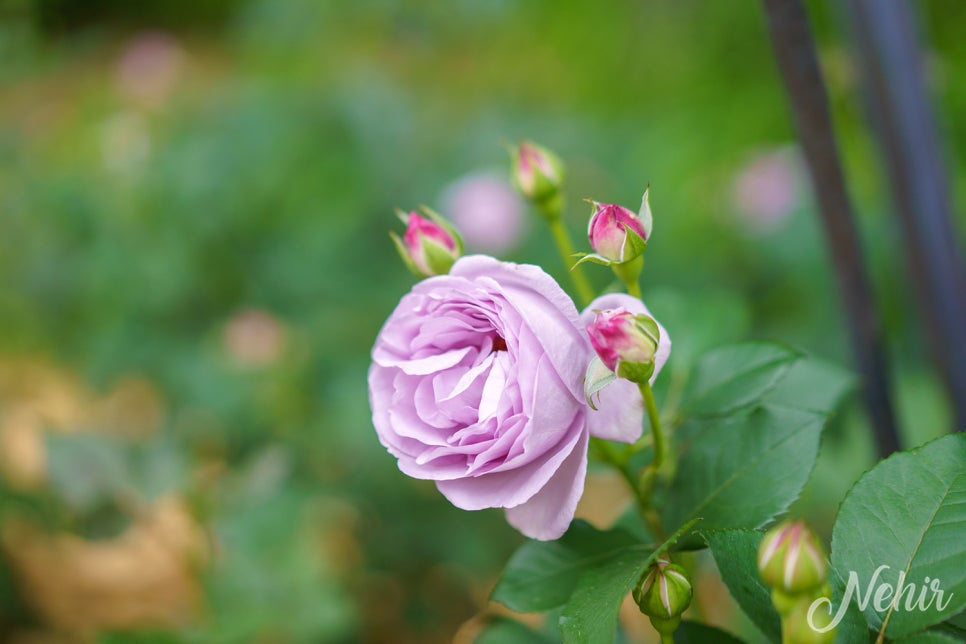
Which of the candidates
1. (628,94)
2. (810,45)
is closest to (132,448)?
(810,45)

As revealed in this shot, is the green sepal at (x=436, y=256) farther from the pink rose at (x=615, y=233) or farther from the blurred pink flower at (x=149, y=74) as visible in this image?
the blurred pink flower at (x=149, y=74)

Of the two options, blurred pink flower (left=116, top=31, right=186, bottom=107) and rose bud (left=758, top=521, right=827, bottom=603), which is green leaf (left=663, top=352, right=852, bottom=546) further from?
blurred pink flower (left=116, top=31, right=186, bottom=107)

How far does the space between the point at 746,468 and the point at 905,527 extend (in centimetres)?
6

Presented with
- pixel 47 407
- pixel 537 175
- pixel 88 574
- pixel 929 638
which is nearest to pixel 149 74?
pixel 47 407

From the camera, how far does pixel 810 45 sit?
322 mm

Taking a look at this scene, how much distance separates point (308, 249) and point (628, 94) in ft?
3.46

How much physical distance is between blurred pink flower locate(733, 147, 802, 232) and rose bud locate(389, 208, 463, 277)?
2.99 ft

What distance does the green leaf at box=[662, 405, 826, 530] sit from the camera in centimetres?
30

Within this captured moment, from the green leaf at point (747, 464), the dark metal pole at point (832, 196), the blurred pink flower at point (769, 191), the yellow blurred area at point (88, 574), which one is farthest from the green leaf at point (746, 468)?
the blurred pink flower at point (769, 191)

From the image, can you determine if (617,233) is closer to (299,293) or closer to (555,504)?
(555,504)

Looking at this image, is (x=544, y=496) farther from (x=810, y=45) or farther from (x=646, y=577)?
(x=810, y=45)

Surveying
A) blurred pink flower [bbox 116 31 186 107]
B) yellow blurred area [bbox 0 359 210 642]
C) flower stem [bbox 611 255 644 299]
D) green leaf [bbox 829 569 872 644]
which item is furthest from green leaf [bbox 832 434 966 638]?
blurred pink flower [bbox 116 31 186 107]

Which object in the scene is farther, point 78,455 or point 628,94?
point 628,94

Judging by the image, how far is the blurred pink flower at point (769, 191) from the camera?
1.15 metres
